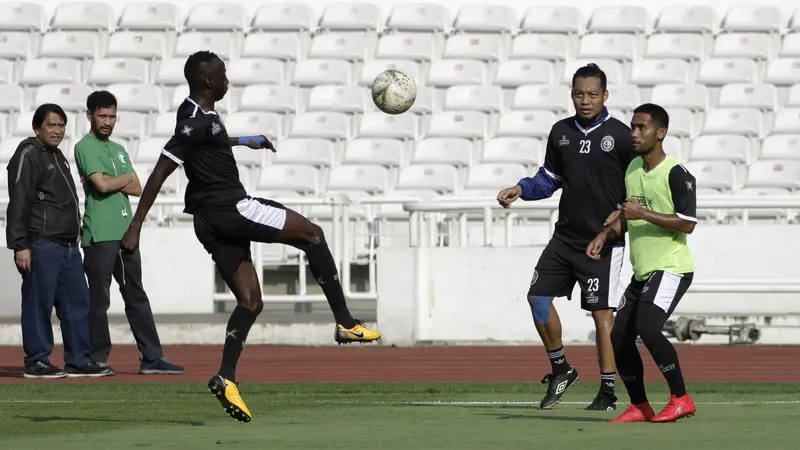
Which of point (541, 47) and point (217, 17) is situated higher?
point (217, 17)

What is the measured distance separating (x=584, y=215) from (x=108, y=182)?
4.05 meters

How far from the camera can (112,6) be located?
84.6 feet

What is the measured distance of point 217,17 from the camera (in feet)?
80.4

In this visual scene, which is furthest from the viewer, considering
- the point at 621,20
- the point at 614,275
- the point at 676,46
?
the point at 621,20

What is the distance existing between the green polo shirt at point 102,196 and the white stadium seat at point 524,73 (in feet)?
39.8

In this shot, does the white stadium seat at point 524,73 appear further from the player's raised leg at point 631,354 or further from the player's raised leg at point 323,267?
the player's raised leg at point 631,354

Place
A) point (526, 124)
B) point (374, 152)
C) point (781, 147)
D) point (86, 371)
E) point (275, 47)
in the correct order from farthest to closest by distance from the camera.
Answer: point (275, 47) < point (526, 124) < point (374, 152) < point (781, 147) < point (86, 371)

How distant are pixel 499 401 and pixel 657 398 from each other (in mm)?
1072

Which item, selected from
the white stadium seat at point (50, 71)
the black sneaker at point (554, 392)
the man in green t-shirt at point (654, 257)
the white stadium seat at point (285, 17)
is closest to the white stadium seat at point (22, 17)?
the white stadium seat at point (50, 71)

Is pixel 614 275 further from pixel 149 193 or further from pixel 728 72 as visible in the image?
pixel 728 72

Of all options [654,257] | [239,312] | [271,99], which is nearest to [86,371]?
[239,312]

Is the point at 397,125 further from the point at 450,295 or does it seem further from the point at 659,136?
the point at 659,136

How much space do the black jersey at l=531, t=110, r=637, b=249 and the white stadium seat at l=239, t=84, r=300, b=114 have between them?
14120 mm

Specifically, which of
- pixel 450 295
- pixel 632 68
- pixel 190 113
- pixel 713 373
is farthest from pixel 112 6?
pixel 190 113
